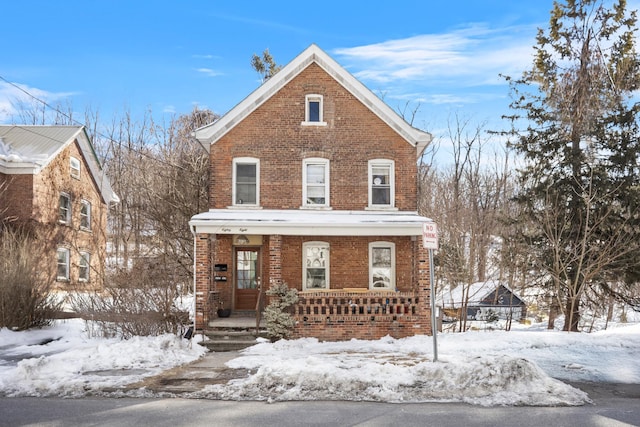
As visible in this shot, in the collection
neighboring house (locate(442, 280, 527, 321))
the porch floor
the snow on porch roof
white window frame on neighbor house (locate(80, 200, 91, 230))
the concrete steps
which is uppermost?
white window frame on neighbor house (locate(80, 200, 91, 230))

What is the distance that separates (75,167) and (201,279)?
50.9ft

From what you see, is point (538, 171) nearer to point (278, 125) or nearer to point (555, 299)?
point (555, 299)

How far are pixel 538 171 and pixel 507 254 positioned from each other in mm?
3353

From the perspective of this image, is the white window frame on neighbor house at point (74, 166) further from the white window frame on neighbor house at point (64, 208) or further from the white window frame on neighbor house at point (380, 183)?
the white window frame on neighbor house at point (380, 183)

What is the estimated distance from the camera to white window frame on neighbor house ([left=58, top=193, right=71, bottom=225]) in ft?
86.0

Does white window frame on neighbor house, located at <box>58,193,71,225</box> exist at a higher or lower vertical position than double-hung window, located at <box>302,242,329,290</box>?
higher

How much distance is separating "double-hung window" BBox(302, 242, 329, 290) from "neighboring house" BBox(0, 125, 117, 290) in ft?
27.8

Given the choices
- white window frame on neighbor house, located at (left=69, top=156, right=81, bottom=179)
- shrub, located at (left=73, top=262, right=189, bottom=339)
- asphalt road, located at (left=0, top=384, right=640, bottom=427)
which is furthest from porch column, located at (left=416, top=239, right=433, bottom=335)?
white window frame on neighbor house, located at (left=69, top=156, right=81, bottom=179)

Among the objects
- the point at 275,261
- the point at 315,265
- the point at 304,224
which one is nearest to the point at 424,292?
the point at 315,265

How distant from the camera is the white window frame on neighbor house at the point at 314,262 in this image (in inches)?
698

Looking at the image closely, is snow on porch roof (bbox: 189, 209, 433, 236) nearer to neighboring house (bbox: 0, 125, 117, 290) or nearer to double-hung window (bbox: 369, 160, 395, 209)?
double-hung window (bbox: 369, 160, 395, 209)

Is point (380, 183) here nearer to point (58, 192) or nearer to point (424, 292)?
point (424, 292)

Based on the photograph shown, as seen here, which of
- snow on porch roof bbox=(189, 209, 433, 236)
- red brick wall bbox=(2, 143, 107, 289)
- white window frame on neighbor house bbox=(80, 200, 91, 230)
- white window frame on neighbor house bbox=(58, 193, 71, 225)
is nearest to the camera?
snow on porch roof bbox=(189, 209, 433, 236)

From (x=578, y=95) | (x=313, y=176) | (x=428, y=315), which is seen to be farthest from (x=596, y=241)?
(x=313, y=176)
